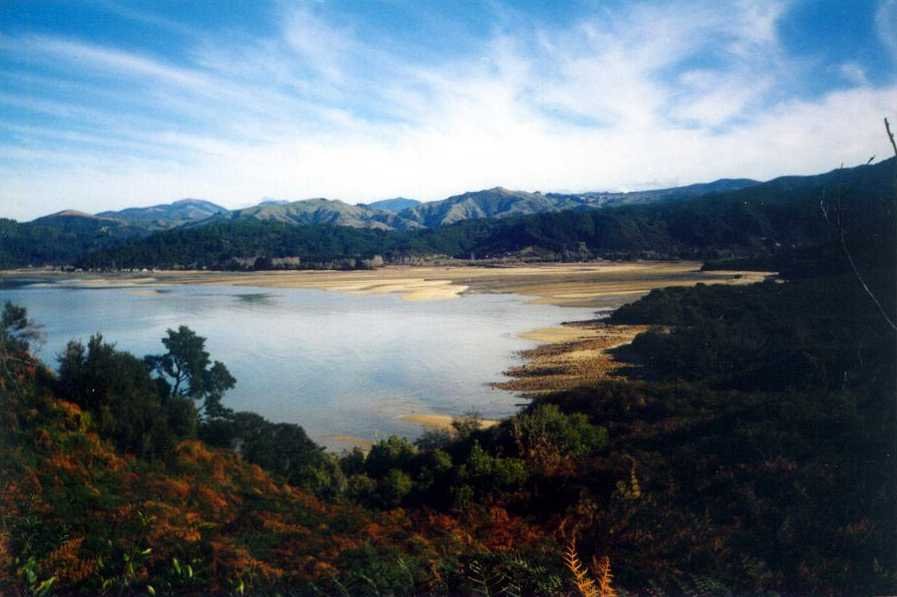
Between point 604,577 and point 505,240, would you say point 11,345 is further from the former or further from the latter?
point 505,240

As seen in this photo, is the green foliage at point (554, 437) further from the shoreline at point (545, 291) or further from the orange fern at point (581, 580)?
the shoreline at point (545, 291)

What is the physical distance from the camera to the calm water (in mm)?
15734

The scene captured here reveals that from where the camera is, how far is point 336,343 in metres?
25.1

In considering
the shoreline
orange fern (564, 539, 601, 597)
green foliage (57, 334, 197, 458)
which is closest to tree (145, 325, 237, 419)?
the shoreline

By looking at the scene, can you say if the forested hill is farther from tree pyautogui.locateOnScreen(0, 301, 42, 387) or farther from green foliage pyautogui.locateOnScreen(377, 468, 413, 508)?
green foliage pyautogui.locateOnScreen(377, 468, 413, 508)

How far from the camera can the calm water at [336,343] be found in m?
15.7

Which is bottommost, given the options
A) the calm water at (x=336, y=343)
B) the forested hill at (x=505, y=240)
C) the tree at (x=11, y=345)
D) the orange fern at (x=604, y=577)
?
the calm water at (x=336, y=343)

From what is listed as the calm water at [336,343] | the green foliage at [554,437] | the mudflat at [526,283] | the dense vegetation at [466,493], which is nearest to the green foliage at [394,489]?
the dense vegetation at [466,493]

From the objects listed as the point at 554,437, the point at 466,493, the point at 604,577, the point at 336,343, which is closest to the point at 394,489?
the point at 466,493

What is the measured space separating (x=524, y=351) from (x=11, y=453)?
60.8 ft

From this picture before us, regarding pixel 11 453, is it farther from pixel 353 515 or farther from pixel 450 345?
pixel 450 345

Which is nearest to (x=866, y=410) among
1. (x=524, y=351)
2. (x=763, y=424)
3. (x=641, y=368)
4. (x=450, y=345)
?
(x=763, y=424)

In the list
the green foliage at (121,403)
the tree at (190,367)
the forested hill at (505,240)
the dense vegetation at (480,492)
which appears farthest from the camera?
the forested hill at (505,240)

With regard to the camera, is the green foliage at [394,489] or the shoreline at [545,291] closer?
the green foliage at [394,489]
